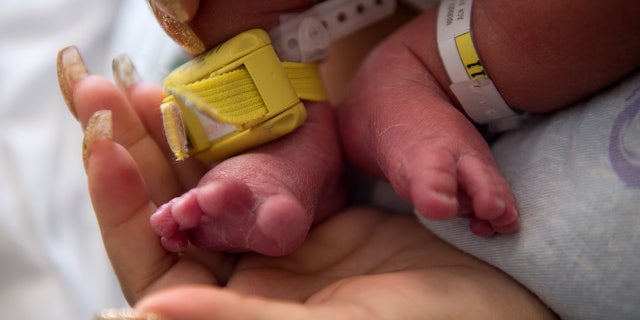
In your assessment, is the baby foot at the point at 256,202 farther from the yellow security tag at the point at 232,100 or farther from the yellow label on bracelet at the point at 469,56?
the yellow label on bracelet at the point at 469,56

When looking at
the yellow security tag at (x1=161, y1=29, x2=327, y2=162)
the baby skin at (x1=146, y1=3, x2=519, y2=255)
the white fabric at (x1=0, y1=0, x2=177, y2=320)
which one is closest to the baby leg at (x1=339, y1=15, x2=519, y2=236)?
the baby skin at (x1=146, y1=3, x2=519, y2=255)

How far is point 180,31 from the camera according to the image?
72cm

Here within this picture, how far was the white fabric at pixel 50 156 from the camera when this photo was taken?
0.89m

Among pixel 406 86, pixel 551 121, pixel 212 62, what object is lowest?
pixel 551 121

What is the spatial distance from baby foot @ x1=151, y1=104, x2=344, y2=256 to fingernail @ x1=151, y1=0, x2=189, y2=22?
188 millimetres

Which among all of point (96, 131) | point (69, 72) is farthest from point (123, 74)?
point (96, 131)

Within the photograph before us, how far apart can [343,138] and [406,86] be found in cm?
14

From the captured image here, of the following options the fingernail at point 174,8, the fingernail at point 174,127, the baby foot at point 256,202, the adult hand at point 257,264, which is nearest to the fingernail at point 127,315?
the adult hand at point 257,264

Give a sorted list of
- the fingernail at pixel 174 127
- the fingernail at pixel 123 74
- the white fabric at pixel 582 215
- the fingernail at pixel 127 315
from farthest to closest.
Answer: the fingernail at pixel 123 74 < the fingernail at pixel 174 127 < the white fabric at pixel 582 215 < the fingernail at pixel 127 315

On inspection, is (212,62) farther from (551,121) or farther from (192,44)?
(551,121)

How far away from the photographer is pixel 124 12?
3.53 feet

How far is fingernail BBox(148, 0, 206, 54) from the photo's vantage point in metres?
0.71

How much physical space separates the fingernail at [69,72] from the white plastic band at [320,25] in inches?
10.7

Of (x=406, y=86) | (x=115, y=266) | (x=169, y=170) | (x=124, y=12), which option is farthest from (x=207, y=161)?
(x=124, y=12)
